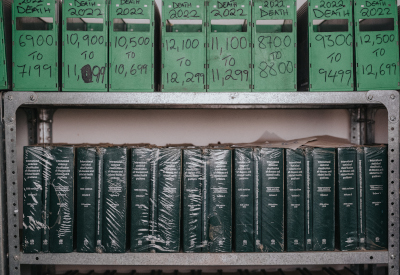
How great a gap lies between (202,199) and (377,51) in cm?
73

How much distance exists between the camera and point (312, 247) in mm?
871

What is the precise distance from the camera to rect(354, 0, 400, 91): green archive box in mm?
865

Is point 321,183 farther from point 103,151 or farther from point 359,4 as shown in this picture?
point 103,151

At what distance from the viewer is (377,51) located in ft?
2.85

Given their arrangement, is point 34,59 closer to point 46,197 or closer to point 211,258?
point 46,197

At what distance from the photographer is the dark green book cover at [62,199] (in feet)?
2.83

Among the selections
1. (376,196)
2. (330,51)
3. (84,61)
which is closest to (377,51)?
(330,51)

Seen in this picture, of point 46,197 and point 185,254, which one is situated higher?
point 46,197

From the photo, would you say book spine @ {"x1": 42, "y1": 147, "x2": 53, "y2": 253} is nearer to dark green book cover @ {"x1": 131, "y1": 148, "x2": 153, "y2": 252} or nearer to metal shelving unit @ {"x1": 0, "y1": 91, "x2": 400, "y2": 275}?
metal shelving unit @ {"x1": 0, "y1": 91, "x2": 400, "y2": 275}

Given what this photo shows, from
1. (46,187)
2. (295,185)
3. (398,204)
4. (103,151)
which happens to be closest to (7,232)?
(46,187)

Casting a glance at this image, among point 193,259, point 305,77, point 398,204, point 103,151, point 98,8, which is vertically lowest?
point 193,259

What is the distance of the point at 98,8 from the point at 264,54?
1.81 ft

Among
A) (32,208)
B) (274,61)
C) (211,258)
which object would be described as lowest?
(211,258)

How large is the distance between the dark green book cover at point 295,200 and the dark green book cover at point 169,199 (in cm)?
35
